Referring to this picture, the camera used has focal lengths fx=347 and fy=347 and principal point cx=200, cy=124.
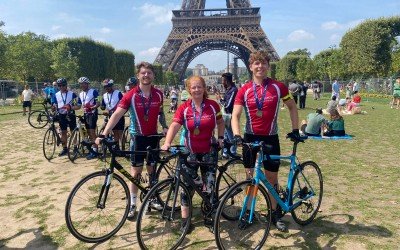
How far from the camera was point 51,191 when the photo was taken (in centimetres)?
682

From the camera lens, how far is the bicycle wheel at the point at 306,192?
4883mm

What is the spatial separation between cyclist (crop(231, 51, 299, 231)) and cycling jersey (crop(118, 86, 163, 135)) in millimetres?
1333

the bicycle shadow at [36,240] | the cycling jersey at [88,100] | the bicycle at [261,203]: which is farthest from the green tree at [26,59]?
the bicycle at [261,203]

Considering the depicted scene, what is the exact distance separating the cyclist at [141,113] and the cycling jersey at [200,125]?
74 centimetres

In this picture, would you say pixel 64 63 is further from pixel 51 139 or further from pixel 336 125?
pixel 336 125

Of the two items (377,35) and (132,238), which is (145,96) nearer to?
(132,238)

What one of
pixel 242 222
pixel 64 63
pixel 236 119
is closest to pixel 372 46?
pixel 64 63

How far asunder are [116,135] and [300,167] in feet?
19.7

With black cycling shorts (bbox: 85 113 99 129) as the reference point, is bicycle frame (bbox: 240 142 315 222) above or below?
below

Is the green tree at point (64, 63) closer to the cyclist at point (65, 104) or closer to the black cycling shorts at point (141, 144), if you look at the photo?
the cyclist at point (65, 104)

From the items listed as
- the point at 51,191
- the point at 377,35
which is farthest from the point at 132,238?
the point at 377,35

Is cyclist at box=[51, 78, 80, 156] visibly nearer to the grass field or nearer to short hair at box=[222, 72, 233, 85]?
the grass field

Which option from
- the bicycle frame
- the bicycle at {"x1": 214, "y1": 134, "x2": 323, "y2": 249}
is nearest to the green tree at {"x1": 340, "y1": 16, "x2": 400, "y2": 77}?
the bicycle at {"x1": 214, "y1": 134, "x2": 323, "y2": 249}

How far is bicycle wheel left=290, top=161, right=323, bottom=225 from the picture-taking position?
16.0 ft
